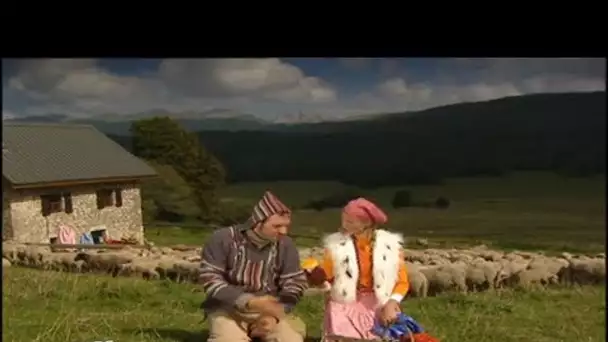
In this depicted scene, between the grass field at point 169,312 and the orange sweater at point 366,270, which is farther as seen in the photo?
the grass field at point 169,312

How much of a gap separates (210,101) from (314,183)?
19.8 inches

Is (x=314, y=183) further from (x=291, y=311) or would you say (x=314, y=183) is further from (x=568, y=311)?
(x=568, y=311)

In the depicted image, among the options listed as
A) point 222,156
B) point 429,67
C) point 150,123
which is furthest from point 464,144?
point 150,123

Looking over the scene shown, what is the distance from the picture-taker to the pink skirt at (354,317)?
308 cm

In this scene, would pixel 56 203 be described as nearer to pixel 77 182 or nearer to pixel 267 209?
pixel 77 182

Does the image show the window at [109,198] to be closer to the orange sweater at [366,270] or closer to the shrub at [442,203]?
the orange sweater at [366,270]

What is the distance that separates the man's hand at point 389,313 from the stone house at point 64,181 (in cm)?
104

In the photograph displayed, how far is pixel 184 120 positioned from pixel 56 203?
0.57 metres

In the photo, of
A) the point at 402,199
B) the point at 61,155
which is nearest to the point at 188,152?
the point at 61,155

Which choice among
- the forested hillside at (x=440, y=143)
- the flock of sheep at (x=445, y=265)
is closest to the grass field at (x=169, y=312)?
the flock of sheep at (x=445, y=265)

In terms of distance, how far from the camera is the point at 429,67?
3.32m

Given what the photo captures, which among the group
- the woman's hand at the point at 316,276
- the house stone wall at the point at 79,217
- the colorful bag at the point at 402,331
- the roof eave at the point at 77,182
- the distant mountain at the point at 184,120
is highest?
the distant mountain at the point at 184,120

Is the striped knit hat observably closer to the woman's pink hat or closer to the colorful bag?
the woman's pink hat

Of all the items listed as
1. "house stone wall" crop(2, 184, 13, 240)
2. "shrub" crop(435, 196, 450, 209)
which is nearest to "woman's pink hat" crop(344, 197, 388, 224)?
"shrub" crop(435, 196, 450, 209)
